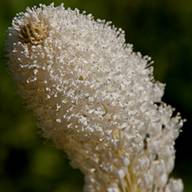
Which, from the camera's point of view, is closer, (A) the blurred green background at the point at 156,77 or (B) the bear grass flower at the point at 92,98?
(B) the bear grass flower at the point at 92,98

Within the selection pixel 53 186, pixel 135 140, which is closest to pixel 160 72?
pixel 53 186

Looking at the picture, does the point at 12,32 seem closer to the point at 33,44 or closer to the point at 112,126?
the point at 33,44

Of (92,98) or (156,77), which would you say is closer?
(92,98)

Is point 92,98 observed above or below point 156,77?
below

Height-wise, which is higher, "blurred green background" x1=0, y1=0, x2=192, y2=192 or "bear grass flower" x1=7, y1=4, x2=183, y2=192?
"blurred green background" x1=0, y1=0, x2=192, y2=192

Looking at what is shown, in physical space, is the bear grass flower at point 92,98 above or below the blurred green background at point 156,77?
below
